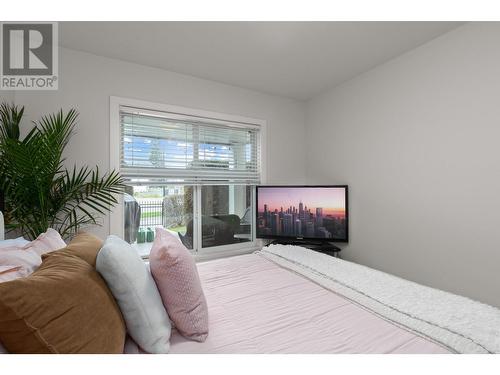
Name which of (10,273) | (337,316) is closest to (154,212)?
(10,273)

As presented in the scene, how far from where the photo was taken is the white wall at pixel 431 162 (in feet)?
5.84

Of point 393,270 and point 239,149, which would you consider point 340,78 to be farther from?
point 393,270

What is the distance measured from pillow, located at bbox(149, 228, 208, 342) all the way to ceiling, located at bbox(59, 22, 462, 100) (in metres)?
1.79

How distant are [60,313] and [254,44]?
88.5 inches

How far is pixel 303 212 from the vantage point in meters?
2.95

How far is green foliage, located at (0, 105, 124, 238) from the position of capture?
167 cm

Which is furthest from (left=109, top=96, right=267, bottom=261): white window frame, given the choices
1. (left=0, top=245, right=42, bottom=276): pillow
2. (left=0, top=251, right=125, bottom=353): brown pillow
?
(left=0, top=251, right=125, bottom=353): brown pillow

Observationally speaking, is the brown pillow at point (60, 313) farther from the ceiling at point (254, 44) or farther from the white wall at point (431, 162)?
the white wall at point (431, 162)

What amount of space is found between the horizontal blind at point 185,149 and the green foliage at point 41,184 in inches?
18.8

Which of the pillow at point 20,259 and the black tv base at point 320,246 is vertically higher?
the pillow at point 20,259

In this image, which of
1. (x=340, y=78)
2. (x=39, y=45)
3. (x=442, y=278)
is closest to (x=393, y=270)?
(x=442, y=278)

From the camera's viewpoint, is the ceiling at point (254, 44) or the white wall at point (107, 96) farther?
the white wall at point (107, 96)

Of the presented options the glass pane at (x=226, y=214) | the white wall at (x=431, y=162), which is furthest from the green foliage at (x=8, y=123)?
the white wall at (x=431, y=162)

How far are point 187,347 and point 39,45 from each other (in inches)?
102
